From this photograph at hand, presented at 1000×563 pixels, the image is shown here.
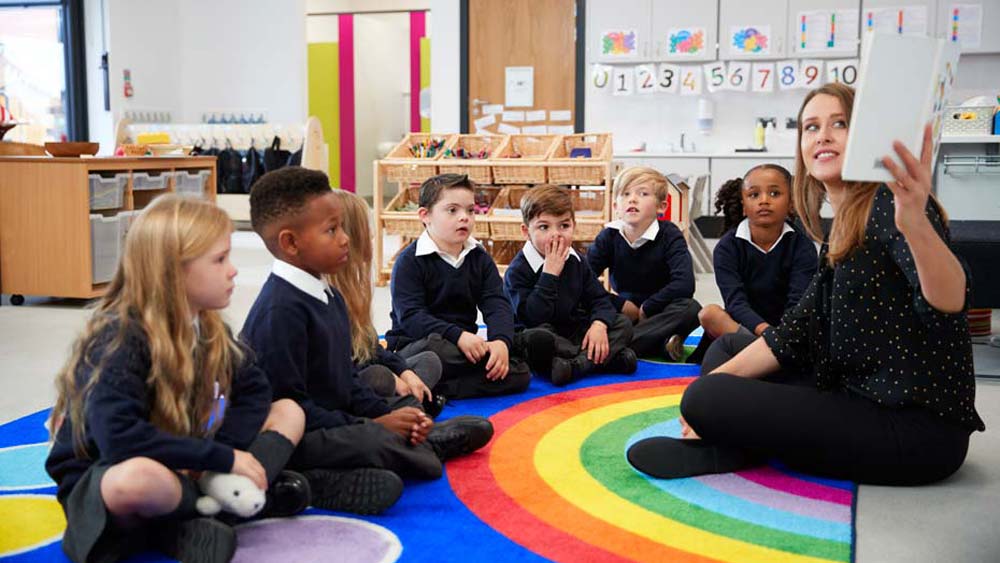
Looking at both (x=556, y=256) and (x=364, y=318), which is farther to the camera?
(x=556, y=256)

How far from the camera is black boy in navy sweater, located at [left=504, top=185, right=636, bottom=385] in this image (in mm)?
2920

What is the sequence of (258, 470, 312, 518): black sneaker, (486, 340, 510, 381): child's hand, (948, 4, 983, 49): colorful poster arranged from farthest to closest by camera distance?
(948, 4, 983, 49): colorful poster < (486, 340, 510, 381): child's hand < (258, 470, 312, 518): black sneaker

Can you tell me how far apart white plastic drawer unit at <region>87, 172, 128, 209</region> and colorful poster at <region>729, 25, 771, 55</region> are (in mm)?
4991

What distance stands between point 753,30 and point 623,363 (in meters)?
5.33

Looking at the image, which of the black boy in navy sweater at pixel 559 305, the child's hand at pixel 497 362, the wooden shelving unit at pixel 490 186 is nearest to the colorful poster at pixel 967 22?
the wooden shelving unit at pixel 490 186

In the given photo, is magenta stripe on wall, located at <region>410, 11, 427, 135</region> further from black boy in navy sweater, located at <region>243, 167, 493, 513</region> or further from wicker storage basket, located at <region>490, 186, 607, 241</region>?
black boy in navy sweater, located at <region>243, 167, 493, 513</region>

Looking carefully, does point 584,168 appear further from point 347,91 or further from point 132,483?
point 347,91

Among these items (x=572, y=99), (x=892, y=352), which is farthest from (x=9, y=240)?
(x=572, y=99)

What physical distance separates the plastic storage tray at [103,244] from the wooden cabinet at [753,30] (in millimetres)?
5074

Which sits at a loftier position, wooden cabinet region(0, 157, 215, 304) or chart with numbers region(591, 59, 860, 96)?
chart with numbers region(591, 59, 860, 96)

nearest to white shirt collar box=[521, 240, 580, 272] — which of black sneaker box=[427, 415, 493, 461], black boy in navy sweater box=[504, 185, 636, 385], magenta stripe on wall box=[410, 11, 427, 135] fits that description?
black boy in navy sweater box=[504, 185, 636, 385]

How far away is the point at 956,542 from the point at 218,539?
4.07 feet

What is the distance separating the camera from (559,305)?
3.11 m

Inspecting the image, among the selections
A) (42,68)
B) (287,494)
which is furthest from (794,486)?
(42,68)
